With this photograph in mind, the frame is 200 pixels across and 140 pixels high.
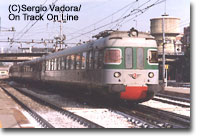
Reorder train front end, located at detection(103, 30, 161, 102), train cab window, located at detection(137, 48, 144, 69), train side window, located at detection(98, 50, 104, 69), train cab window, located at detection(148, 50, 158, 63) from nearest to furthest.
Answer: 1. train front end, located at detection(103, 30, 161, 102)
2. train cab window, located at detection(137, 48, 144, 69)
3. train side window, located at detection(98, 50, 104, 69)
4. train cab window, located at detection(148, 50, 158, 63)

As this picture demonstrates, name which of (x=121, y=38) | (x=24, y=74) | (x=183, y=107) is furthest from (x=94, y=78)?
(x=24, y=74)

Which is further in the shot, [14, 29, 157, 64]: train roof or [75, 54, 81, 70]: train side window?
[75, 54, 81, 70]: train side window

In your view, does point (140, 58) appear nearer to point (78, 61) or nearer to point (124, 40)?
point (124, 40)

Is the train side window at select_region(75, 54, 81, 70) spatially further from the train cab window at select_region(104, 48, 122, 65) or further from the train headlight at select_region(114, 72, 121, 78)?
the train headlight at select_region(114, 72, 121, 78)

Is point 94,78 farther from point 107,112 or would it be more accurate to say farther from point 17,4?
point 17,4

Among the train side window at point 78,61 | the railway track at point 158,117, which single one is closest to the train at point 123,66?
the railway track at point 158,117

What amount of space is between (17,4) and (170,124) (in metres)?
5.67

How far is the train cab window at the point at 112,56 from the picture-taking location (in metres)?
13.9

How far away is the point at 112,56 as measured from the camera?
45.7ft

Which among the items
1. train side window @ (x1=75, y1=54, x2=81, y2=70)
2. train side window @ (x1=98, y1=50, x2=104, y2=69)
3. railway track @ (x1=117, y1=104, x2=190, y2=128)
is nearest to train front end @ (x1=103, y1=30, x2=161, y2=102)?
train side window @ (x1=98, y1=50, x2=104, y2=69)

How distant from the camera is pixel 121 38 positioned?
14.2 metres

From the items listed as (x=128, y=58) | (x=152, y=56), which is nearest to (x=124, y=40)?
(x=128, y=58)

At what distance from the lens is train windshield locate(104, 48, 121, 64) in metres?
13.9

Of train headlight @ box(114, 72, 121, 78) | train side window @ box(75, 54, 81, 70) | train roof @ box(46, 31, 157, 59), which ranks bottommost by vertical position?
train headlight @ box(114, 72, 121, 78)
